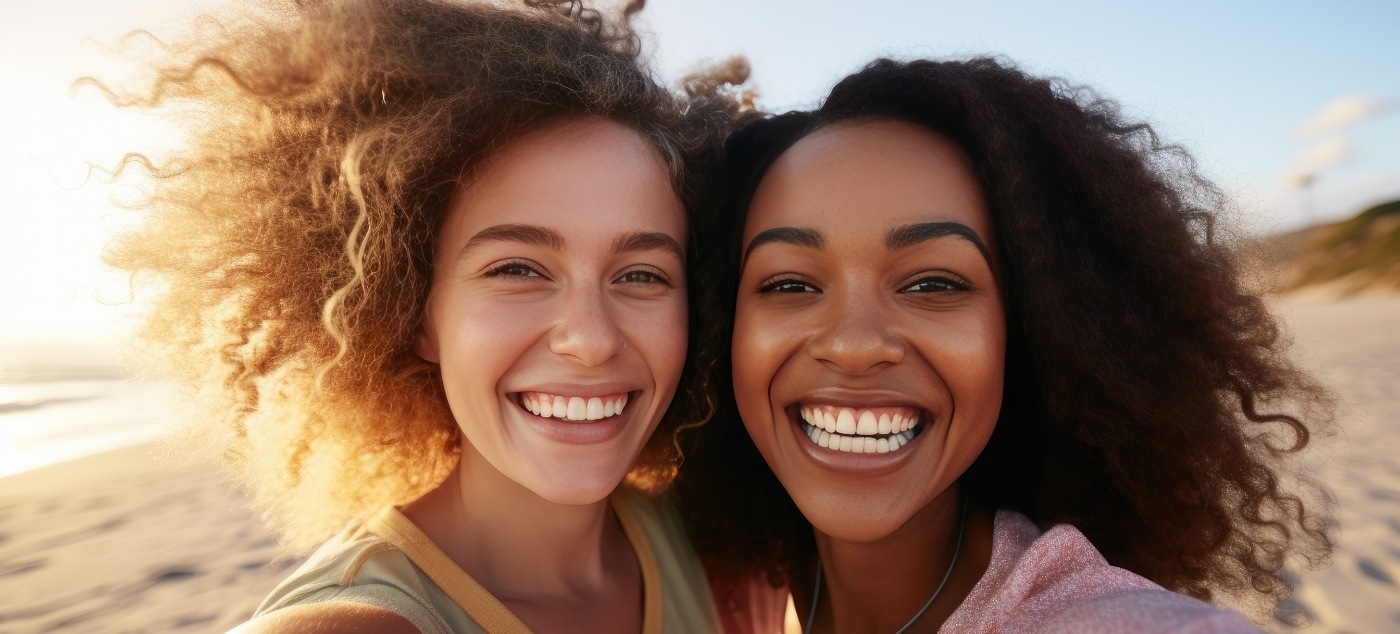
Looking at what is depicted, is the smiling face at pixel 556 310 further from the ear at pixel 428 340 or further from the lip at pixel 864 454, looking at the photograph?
the lip at pixel 864 454

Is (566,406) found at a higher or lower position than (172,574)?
higher

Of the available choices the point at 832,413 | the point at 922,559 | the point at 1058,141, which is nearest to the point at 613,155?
the point at 832,413

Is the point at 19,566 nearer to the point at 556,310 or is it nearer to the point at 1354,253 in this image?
the point at 556,310

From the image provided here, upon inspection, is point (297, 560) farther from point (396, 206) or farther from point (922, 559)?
point (922, 559)

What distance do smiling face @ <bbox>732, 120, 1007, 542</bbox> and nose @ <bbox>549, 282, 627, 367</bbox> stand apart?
42 cm

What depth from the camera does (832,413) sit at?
1991 mm

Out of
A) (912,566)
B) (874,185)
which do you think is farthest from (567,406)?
(912,566)

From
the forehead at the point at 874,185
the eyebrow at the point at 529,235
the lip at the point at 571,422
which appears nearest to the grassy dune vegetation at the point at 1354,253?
the forehead at the point at 874,185

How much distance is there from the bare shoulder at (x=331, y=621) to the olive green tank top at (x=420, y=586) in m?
0.03

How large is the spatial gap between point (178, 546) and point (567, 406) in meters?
5.01

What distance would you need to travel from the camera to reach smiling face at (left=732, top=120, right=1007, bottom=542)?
192 cm

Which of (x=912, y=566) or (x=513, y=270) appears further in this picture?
(x=912, y=566)

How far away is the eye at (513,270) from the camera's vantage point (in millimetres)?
1985

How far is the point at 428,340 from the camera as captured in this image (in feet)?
7.36
